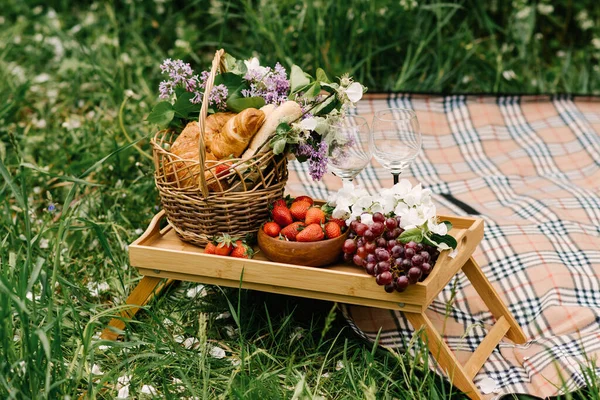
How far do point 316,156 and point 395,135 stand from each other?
250 millimetres

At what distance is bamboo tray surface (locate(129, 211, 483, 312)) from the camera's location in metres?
2.05

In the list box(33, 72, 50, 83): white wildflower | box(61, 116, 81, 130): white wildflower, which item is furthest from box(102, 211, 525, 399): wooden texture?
box(33, 72, 50, 83): white wildflower

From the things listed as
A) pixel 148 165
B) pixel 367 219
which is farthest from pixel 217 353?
pixel 148 165

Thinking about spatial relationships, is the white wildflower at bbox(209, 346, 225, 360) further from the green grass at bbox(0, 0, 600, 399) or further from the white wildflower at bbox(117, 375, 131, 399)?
the white wildflower at bbox(117, 375, 131, 399)

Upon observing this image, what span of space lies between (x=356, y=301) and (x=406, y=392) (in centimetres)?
29

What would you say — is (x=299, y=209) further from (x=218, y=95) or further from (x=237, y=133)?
(x=218, y=95)

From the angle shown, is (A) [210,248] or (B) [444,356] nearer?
(B) [444,356]

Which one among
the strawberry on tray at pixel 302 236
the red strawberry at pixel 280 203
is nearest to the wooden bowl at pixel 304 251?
the strawberry on tray at pixel 302 236

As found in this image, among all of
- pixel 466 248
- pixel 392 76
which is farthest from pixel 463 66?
pixel 466 248

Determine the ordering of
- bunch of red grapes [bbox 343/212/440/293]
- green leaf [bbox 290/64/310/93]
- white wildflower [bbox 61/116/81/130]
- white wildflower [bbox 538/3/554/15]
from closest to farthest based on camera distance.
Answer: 1. bunch of red grapes [bbox 343/212/440/293]
2. green leaf [bbox 290/64/310/93]
3. white wildflower [bbox 61/116/81/130]
4. white wildflower [bbox 538/3/554/15]

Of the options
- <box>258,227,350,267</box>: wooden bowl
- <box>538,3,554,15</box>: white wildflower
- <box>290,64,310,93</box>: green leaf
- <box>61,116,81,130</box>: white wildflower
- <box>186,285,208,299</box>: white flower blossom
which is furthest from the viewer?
<box>538,3,554,15</box>: white wildflower

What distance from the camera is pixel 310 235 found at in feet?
6.90

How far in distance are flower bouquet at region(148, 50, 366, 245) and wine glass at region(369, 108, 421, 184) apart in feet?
0.37

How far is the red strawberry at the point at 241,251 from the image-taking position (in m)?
2.20
